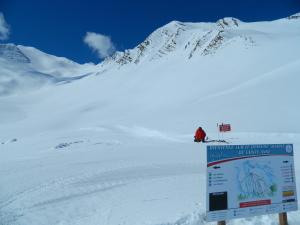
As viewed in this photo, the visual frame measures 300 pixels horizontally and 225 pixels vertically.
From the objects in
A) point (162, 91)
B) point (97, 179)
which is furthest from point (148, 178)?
point (162, 91)

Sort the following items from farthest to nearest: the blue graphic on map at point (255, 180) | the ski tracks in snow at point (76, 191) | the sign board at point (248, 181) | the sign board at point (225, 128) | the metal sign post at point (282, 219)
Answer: the sign board at point (225, 128) → the ski tracks in snow at point (76, 191) → the metal sign post at point (282, 219) → the blue graphic on map at point (255, 180) → the sign board at point (248, 181)

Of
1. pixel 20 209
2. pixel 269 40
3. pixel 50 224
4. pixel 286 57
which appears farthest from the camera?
pixel 269 40

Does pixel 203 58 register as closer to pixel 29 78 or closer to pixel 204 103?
pixel 204 103

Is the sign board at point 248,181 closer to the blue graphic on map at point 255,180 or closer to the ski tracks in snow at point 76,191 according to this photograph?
the blue graphic on map at point 255,180

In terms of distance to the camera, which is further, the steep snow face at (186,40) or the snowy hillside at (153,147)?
the steep snow face at (186,40)

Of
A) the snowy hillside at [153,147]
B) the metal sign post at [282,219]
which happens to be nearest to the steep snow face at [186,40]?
the snowy hillside at [153,147]

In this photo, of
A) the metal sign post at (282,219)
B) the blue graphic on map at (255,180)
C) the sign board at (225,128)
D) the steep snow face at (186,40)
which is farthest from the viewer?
the steep snow face at (186,40)

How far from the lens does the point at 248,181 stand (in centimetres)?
573

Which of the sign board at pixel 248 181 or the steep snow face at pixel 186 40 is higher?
the steep snow face at pixel 186 40

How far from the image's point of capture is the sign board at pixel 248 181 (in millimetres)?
5457

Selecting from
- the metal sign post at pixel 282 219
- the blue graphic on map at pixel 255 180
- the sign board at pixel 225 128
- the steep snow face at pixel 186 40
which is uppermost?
the steep snow face at pixel 186 40

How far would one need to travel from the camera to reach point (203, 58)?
74625mm

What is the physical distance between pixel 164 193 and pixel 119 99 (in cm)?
5672

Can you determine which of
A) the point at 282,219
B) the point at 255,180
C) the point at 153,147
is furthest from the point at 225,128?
the point at 255,180
